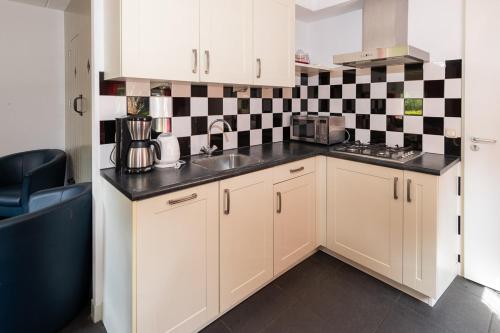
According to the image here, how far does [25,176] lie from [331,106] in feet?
8.54

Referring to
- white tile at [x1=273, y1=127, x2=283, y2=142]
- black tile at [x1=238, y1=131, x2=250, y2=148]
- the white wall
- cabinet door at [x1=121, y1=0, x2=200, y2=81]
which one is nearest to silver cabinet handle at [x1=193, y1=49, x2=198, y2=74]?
Answer: cabinet door at [x1=121, y1=0, x2=200, y2=81]

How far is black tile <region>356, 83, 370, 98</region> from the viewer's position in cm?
250

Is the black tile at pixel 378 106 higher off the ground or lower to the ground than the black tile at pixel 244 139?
higher

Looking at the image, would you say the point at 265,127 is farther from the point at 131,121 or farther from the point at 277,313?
the point at 277,313

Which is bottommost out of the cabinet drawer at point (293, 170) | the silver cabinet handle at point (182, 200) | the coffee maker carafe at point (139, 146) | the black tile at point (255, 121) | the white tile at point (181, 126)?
the silver cabinet handle at point (182, 200)

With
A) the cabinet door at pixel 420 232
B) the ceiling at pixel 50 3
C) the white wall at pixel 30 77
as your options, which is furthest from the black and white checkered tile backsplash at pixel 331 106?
the white wall at pixel 30 77

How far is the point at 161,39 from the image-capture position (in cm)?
153

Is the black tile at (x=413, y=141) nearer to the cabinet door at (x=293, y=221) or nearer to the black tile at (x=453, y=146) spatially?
the black tile at (x=453, y=146)

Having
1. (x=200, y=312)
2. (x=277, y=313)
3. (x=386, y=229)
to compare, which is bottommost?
(x=277, y=313)

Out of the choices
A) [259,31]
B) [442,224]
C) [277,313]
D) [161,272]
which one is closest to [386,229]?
[442,224]

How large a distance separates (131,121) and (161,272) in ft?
2.62

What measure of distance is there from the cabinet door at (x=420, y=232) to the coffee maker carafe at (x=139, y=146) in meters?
1.56

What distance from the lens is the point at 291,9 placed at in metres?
2.24

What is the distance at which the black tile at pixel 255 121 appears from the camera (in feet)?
8.29
